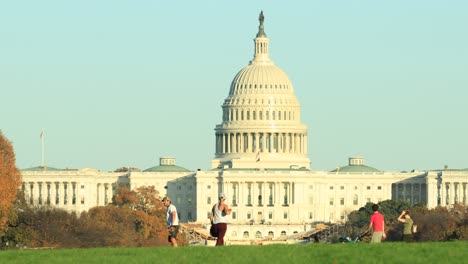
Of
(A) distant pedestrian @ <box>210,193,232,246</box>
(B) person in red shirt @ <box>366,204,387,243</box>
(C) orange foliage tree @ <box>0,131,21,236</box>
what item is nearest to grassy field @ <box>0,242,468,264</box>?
(A) distant pedestrian @ <box>210,193,232,246</box>

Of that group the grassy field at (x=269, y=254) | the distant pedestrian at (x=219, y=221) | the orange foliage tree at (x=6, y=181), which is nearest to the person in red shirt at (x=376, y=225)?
the grassy field at (x=269, y=254)

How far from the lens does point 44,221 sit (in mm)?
153250

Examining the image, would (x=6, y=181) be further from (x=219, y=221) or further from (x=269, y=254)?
(x=269, y=254)

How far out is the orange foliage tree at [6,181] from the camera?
144 metres

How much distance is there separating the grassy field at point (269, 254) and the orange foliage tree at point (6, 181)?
62.1 m

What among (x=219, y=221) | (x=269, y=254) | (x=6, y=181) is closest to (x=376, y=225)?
(x=219, y=221)

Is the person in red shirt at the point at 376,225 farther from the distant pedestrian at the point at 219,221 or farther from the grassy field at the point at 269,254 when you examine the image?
the distant pedestrian at the point at 219,221

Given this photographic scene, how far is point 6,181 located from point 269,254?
78261mm

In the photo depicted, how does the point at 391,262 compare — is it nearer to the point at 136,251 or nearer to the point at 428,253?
the point at 428,253

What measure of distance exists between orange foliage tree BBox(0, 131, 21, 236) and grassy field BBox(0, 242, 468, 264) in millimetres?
62104

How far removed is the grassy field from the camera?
245ft

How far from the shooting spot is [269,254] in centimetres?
7712

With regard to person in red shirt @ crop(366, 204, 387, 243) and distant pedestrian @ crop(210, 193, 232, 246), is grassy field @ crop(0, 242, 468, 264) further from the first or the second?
person in red shirt @ crop(366, 204, 387, 243)

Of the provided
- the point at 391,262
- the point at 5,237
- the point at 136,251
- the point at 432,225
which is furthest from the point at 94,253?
the point at 432,225
